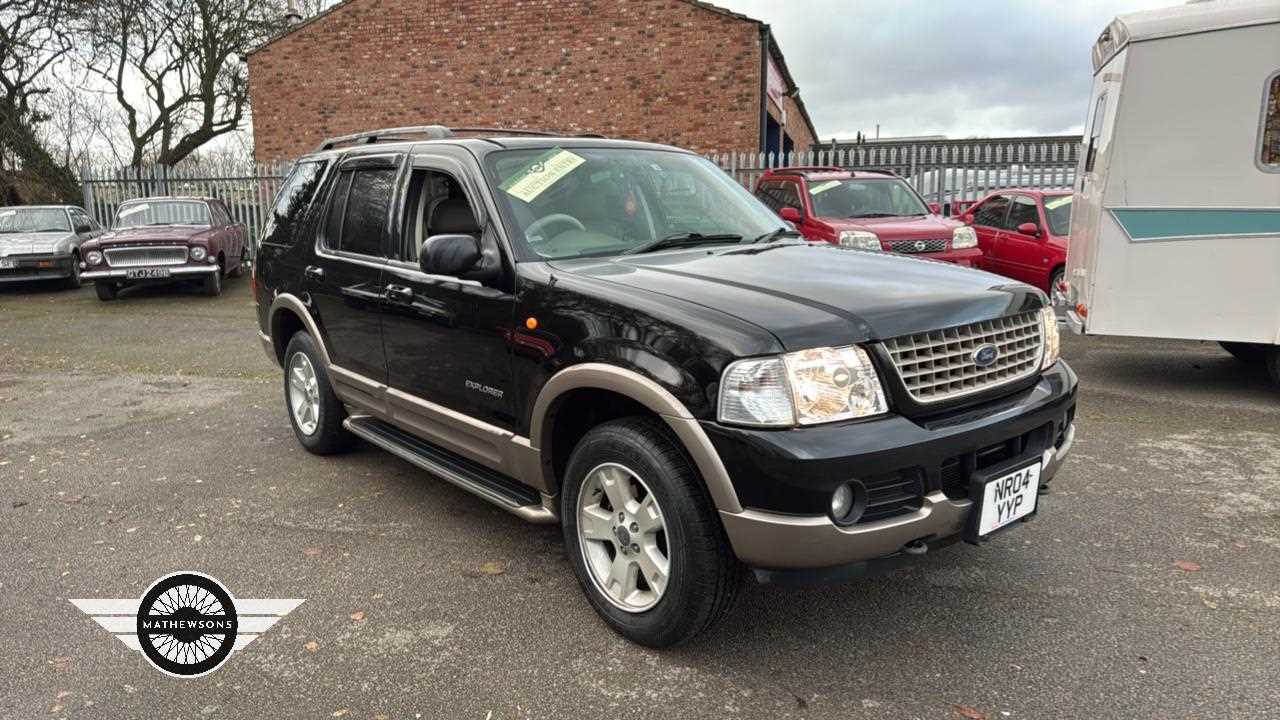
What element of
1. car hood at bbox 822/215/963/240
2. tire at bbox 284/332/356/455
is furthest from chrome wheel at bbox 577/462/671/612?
car hood at bbox 822/215/963/240

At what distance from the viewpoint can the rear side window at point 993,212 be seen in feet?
38.6

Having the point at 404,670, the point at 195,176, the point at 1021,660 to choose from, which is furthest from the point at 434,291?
the point at 195,176

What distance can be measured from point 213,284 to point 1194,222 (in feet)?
43.2

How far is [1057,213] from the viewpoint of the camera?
1079 cm

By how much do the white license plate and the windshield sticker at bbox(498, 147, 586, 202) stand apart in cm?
217

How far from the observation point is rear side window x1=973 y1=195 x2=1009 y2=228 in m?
11.8

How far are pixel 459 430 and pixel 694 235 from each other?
1.36 m

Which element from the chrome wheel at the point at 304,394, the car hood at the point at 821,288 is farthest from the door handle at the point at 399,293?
the chrome wheel at the point at 304,394

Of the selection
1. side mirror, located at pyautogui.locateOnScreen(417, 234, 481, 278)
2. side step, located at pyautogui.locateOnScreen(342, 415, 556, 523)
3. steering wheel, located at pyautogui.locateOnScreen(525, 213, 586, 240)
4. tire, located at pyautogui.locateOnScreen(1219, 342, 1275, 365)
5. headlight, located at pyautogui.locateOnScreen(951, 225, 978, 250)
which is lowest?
tire, located at pyautogui.locateOnScreen(1219, 342, 1275, 365)

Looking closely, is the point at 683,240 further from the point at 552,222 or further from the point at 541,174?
the point at 541,174

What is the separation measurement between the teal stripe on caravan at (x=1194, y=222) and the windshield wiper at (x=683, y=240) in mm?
4384

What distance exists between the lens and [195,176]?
1841 cm

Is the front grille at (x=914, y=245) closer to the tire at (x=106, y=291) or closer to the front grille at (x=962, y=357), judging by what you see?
the front grille at (x=962, y=357)

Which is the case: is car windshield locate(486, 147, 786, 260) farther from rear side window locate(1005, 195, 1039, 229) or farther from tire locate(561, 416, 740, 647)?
rear side window locate(1005, 195, 1039, 229)
